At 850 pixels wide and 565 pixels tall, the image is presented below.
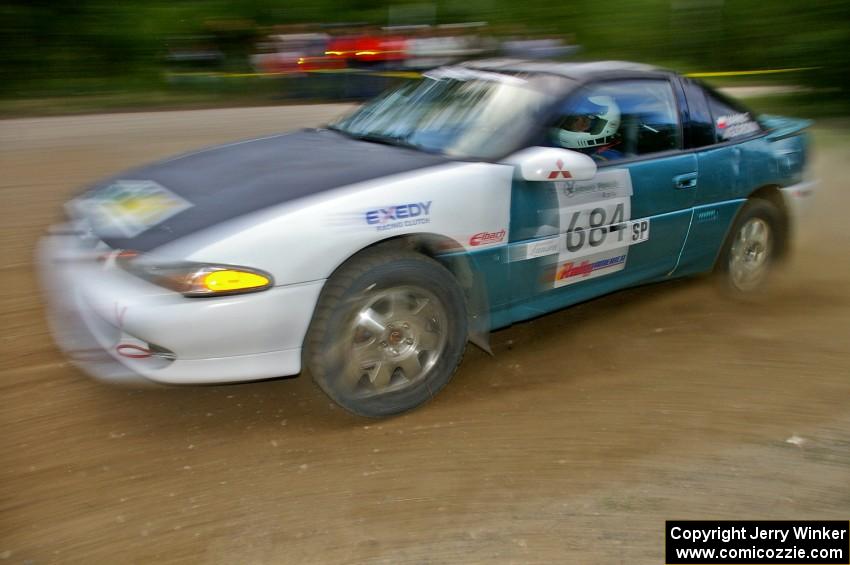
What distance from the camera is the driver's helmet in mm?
4102

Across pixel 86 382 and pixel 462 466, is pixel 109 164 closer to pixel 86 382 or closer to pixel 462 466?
pixel 86 382

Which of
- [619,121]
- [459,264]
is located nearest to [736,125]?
[619,121]

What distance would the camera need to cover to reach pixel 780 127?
17.4ft

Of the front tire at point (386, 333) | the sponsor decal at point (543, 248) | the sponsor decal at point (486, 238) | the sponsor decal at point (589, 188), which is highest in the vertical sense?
the sponsor decal at point (589, 188)

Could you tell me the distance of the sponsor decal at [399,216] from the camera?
347 centimetres

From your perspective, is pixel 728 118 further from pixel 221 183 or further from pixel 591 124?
pixel 221 183

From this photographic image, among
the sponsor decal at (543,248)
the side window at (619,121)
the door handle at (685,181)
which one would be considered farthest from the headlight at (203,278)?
the door handle at (685,181)

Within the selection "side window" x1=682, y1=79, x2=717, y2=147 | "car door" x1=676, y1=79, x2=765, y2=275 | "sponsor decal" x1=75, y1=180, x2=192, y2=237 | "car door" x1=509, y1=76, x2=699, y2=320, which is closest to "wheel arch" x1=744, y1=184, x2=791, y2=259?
"car door" x1=676, y1=79, x2=765, y2=275

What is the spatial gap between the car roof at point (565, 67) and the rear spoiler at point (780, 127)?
37.8 inches

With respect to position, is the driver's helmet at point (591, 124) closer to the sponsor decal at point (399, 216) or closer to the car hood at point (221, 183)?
the car hood at point (221, 183)

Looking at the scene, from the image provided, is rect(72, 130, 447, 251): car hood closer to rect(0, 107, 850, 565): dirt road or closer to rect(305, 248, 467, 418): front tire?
rect(305, 248, 467, 418): front tire

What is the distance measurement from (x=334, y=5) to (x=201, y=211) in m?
20.0

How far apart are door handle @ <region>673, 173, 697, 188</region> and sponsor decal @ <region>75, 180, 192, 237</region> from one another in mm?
2530

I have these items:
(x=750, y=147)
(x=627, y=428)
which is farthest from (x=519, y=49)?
(x=627, y=428)
